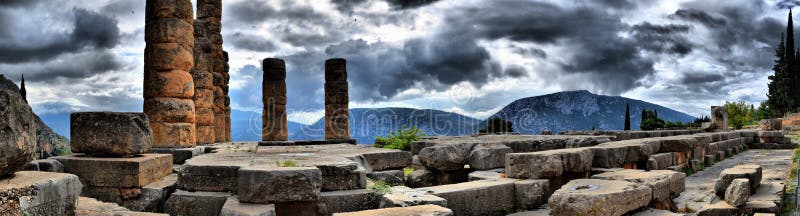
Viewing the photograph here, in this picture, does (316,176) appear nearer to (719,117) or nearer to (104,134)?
(104,134)

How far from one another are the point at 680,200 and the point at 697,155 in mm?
5692

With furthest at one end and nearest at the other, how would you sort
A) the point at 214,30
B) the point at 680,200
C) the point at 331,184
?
the point at 214,30
the point at 680,200
the point at 331,184

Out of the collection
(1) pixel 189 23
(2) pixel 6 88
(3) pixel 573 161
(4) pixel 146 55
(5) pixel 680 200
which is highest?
(1) pixel 189 23

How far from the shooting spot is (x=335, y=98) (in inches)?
880

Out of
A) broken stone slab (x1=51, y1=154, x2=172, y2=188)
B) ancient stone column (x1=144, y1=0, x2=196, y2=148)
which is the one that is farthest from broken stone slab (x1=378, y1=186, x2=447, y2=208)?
ancient stone column (x1=144, y1=0, x2=196, y2=148)

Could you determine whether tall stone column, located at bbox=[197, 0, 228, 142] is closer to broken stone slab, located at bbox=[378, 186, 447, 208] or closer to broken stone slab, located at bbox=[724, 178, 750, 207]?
broken stone slab, located at bbox=[378, 186, 447, 208]

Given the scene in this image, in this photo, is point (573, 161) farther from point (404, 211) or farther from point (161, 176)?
point (161, 176)

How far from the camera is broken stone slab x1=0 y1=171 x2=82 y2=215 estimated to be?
3889 millimetres

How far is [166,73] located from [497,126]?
67.0ft

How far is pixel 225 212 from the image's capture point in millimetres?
5348

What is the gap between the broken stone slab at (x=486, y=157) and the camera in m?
8.39

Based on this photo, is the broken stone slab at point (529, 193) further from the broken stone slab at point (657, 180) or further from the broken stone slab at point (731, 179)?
the broken stone slab at point (731, 179)

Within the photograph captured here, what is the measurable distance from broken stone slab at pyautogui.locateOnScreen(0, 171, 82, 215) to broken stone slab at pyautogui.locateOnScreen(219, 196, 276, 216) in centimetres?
135

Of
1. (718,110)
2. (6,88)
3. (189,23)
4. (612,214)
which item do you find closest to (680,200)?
(612,214)
